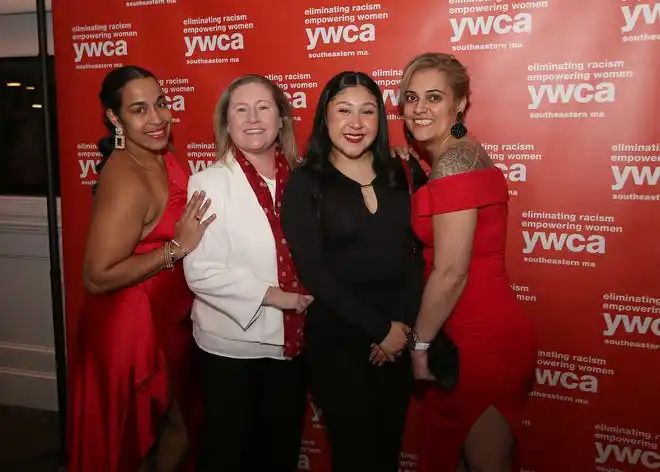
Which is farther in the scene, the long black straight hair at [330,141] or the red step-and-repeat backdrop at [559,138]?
the red step-and-repeat backdrop at [559,138]

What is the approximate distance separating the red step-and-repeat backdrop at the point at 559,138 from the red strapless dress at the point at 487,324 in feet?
1.06

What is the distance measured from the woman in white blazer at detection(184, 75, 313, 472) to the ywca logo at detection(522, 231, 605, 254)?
1.01 meters

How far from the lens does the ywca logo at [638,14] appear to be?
2002 millimetres

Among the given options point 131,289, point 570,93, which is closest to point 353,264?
point 131,289

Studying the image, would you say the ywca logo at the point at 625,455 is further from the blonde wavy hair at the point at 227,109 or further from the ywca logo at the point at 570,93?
the blonde wavy hair at the point at 227,109

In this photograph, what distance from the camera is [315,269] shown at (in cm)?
177

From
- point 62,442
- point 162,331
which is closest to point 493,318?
point 162,331

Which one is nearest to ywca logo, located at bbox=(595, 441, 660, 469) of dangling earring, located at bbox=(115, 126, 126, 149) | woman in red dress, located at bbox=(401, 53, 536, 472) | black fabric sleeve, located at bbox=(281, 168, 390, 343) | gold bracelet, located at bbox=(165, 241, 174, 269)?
woman in red dress, located at bbox=(401, 53, 536, 472)

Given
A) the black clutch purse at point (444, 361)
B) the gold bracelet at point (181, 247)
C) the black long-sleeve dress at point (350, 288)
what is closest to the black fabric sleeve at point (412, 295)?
the black long-sleeve dress at point (350, 288)

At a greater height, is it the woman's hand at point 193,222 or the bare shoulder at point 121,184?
the bare shoulder at point 121,184

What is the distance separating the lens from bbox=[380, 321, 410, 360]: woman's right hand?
1.81 metres

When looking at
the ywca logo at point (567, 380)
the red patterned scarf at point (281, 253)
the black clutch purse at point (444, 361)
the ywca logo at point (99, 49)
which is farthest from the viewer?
the ywca logo at point (99, 49)

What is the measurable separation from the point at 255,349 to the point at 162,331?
1.39ft

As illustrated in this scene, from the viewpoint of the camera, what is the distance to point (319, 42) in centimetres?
244
